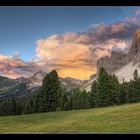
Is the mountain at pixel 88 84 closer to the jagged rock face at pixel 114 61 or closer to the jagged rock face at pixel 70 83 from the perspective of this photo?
the jagged rock face at pixel 70 83

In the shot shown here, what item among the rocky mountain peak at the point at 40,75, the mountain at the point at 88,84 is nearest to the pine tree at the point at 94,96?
the mountain at the point at 88,84

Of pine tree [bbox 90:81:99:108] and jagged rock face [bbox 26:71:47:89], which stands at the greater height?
jagged rock face [bbox 26:71:47:89]

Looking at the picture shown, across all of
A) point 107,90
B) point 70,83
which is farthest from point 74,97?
point 107,90

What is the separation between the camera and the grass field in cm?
903

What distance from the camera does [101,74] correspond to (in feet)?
31.7

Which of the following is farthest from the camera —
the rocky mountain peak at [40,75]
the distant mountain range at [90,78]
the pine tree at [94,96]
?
the pine tree at [94,96]

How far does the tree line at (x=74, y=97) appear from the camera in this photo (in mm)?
9281

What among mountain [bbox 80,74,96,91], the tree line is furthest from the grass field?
mountain [bbox 80,74,96,91]

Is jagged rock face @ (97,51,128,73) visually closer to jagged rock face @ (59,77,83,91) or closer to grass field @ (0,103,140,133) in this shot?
jagged rock face @ (59,77,83,91)

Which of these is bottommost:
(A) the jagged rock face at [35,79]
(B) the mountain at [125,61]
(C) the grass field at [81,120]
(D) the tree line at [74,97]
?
(C) the grass field at [81,120]

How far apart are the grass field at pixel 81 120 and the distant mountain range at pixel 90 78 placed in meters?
0.81

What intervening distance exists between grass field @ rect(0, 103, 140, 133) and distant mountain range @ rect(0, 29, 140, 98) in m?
0.81
